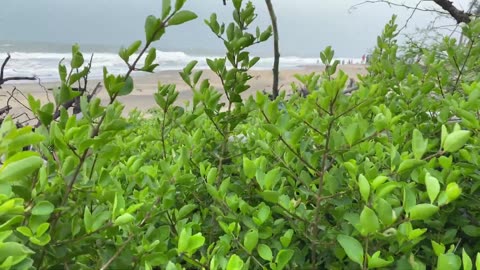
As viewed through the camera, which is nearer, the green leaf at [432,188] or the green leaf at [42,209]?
the green leaf at [42,209]

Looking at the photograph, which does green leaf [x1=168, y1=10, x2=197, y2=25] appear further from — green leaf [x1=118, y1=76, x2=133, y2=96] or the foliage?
green leaf [x1=118, y1=76, x2=133, y2=96]

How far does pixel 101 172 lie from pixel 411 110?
51.9 inches

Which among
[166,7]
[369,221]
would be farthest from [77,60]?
[369,221]

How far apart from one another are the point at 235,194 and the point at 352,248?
15.6 inches

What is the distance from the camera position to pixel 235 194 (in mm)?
1210

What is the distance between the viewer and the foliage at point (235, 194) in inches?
32.9

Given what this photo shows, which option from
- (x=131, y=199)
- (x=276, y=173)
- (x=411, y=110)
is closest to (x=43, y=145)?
(x=131, y=199)

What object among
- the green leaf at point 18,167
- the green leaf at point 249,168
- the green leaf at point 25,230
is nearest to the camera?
the green leaf at point 18,167

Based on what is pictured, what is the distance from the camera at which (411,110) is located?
1.84m

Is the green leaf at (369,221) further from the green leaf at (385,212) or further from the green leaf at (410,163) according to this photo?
the green leaf at (410,163)

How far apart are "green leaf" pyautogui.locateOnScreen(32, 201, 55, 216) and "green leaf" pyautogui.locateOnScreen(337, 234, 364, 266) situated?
21.1 inches

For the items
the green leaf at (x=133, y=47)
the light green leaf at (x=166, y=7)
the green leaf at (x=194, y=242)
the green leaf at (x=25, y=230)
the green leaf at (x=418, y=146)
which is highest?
the light green leaf at (x=166, y=7)

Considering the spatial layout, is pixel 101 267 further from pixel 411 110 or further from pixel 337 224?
pixel 411 110

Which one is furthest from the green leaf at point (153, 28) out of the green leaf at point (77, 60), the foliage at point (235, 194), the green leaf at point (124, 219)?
the green leaf at point (124, 219)
